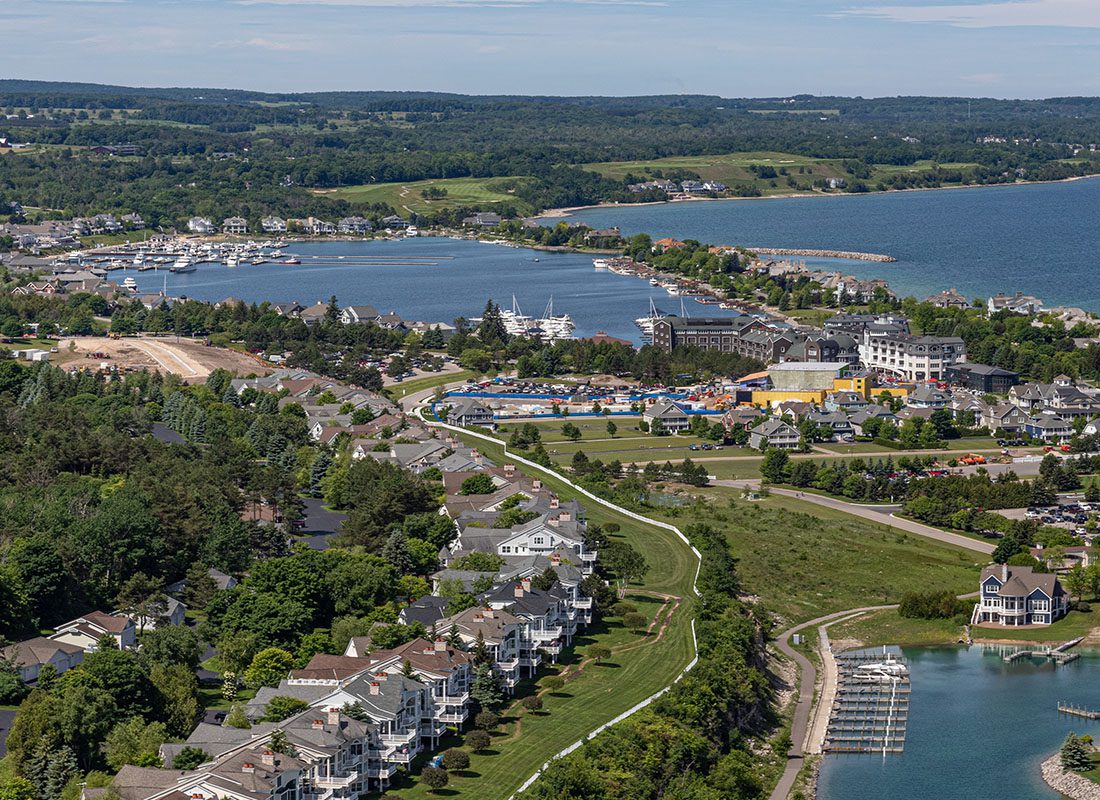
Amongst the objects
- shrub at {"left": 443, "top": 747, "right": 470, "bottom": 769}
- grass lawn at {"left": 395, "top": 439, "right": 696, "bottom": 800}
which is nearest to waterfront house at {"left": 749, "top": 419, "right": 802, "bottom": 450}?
grass lawn at {"left": 395, "top": 439, "right": 696, "bottom": 800}

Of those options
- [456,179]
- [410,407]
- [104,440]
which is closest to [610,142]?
[456,179]

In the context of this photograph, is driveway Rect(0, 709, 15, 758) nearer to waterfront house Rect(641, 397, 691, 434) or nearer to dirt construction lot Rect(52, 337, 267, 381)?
waterfront house Rect(641, 397, 691, 434)

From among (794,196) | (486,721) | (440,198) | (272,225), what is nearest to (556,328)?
(486,721)

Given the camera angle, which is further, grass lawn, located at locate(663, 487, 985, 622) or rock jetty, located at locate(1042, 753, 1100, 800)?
grass lawn, located at locate(663, 487, 985, 622)

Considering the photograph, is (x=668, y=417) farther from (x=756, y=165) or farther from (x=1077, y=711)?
(x=756, y=165)

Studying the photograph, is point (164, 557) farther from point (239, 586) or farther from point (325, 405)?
point (325, 405)

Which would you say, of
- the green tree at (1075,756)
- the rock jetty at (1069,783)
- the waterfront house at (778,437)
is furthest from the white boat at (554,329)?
the rock jetty at (1069,783)

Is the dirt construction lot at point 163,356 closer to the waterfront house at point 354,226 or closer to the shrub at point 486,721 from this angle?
the shrub at point 486,721
